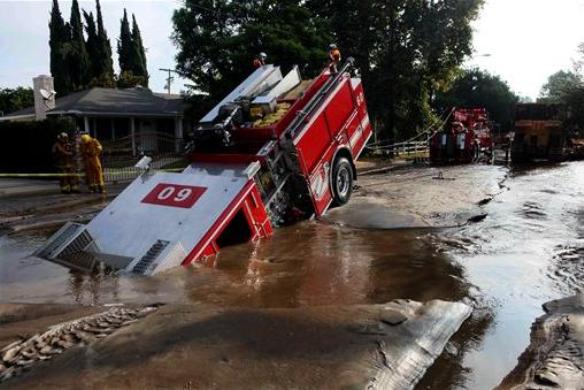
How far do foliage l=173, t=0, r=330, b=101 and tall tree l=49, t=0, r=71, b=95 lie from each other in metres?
20.0

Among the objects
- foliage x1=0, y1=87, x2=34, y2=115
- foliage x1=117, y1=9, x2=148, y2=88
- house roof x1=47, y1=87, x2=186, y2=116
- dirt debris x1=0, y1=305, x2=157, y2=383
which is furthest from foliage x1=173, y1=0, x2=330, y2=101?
foliage x1=0, y1=87, x2=34, y2=115

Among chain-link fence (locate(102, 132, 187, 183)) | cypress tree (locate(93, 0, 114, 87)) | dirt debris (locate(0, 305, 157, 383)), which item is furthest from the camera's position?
cypress tree (locate(93, 0, 114, 87))

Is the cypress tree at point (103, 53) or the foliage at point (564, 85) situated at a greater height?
the cypress tree at point (103, 53)

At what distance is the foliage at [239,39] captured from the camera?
73.5ft

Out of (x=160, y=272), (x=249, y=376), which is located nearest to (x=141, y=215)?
(x=160, y=272)

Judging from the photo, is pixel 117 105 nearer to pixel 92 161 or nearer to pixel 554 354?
pixel 92 161

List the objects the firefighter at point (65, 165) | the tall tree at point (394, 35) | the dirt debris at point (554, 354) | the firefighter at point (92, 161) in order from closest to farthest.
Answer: the dirt debris at point (554, 354), the firefighter at point (92, 161), the firefighter at point (65, 165), the tall tree at point (394, 35)

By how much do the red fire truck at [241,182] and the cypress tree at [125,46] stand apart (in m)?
45.0

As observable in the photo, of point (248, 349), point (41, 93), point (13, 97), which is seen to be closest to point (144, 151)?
point (41, 93)

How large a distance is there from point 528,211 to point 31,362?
861cm

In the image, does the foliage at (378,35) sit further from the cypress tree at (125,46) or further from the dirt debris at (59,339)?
the cypress tree at (125,46)

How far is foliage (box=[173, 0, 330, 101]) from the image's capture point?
2241cm

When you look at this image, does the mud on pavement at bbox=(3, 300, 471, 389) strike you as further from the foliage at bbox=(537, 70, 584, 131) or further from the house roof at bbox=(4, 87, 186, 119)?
the house roof at bbox=(4, 87, 186, 119)

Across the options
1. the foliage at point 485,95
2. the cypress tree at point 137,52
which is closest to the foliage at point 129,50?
the cypress tree at point 137,52
